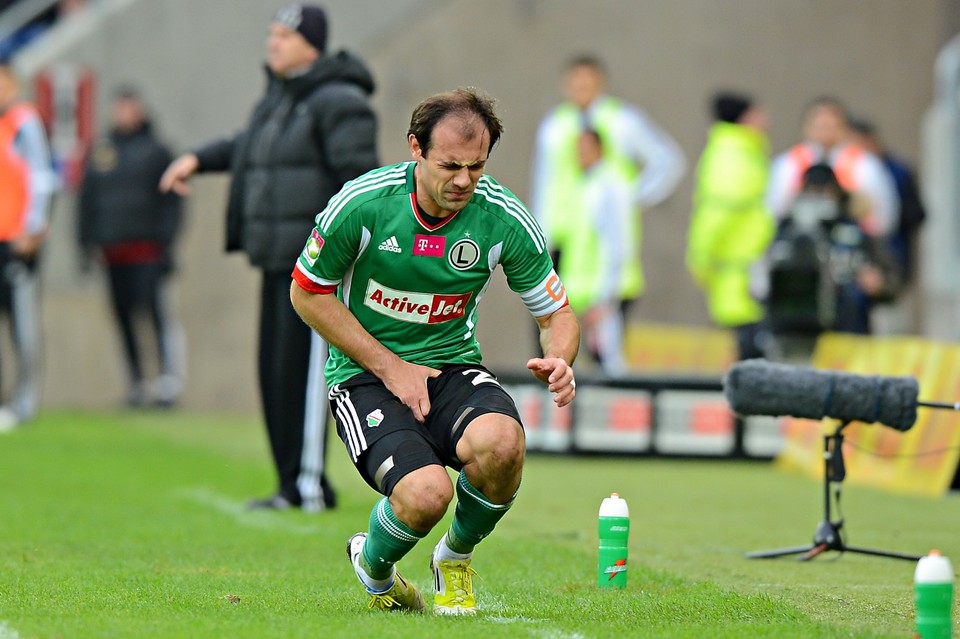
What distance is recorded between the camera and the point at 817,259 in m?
13.0

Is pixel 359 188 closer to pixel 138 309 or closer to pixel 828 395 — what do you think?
pixel 828 395

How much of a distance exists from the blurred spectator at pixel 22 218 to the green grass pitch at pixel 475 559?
2196 mm

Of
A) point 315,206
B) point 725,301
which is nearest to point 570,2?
point 725,301

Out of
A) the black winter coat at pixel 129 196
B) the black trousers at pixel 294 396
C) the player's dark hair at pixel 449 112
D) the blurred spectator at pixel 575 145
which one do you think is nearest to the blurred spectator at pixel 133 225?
the black winter coat at pixel 129 196

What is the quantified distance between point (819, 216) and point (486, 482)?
7754mm

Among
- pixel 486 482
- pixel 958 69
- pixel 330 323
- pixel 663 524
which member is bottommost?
pixel 663 524

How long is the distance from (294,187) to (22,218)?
5.75 metres

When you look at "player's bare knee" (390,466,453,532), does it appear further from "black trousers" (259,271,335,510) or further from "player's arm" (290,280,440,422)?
"black trousers" (259,271,335,510)

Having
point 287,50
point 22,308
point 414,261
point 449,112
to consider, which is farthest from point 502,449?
point 22,308

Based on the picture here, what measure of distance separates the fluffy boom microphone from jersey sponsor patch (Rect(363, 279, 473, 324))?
82.1 inches

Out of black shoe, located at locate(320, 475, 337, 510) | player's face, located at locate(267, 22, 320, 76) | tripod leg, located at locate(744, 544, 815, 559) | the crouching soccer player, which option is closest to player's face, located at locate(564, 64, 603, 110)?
player's face, located at locate(267, 22, 320, 76)

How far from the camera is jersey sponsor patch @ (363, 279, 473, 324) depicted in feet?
20.0

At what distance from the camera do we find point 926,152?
19.1 m

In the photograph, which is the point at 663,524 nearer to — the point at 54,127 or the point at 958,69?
the point at 958,69
